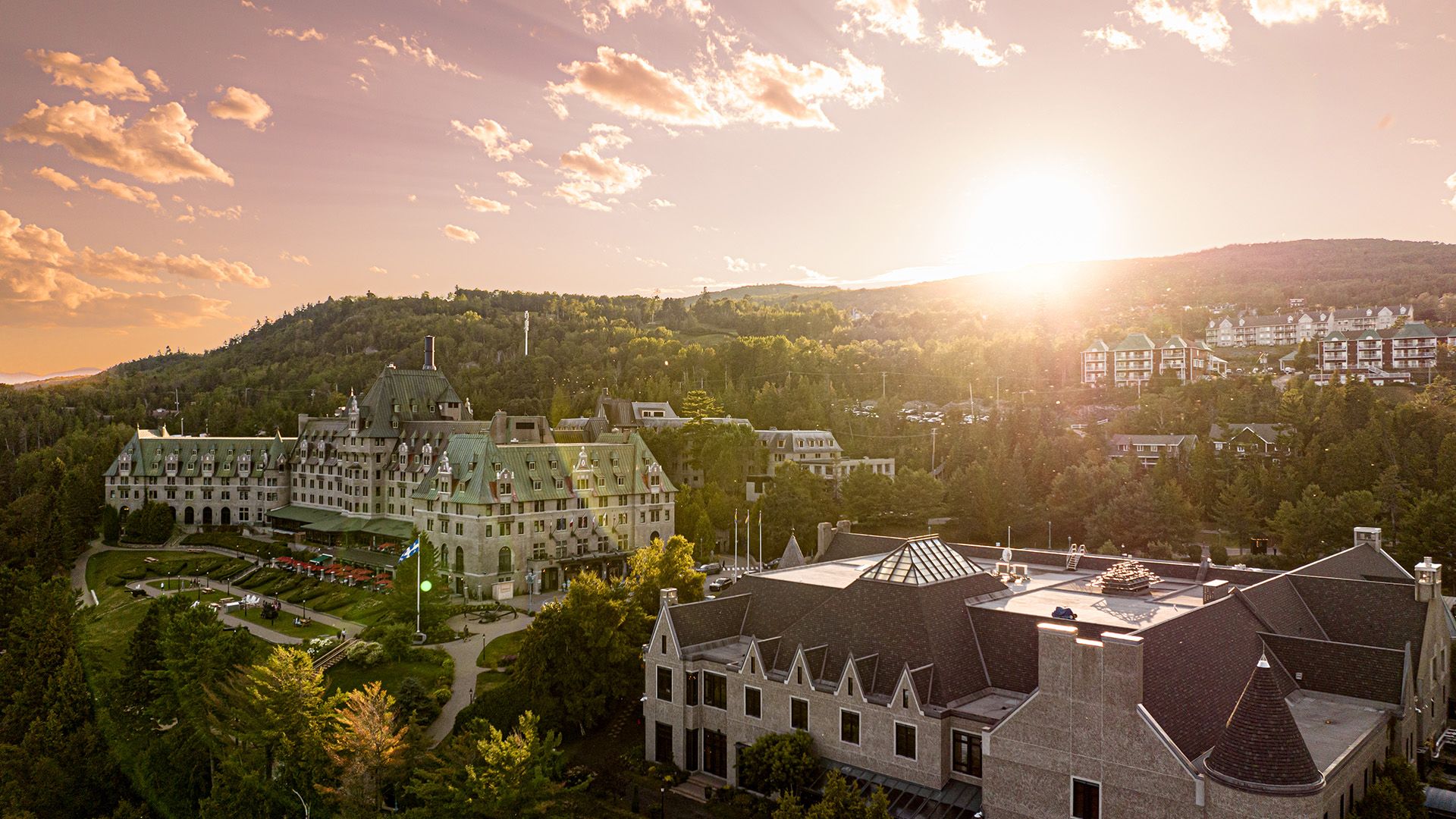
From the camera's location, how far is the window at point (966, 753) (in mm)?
35469

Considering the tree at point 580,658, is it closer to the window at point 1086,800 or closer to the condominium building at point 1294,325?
the window at point 1086,800

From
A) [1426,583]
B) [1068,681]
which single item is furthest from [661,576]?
[1426,583]

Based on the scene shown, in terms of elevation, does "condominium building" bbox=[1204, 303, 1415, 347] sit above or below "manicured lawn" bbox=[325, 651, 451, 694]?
above

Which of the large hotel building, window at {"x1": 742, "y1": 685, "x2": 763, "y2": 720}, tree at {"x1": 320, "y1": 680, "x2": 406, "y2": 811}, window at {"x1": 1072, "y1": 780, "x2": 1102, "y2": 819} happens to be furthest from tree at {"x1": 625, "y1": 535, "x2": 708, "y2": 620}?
window at {"x1": 1072, "y1": 780, "x2": 1102, "y2": 819}

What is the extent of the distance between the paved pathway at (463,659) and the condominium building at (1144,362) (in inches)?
4263

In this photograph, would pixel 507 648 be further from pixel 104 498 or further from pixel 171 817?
pixel 104 498

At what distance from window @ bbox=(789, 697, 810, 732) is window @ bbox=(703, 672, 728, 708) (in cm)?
399

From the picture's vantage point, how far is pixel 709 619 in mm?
46750

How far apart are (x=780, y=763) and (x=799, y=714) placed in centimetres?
281

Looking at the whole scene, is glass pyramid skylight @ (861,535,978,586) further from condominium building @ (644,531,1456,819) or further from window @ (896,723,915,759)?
window @ (896,723,915,759)

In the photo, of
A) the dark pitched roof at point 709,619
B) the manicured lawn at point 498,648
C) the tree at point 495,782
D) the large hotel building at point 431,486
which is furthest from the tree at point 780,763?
the large hotel building at point 431,486

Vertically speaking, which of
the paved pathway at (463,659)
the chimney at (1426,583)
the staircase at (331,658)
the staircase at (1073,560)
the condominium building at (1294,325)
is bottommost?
the paved pathway at (463,659)

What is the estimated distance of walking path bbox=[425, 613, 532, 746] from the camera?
50188 millimetres

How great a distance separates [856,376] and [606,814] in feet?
399
